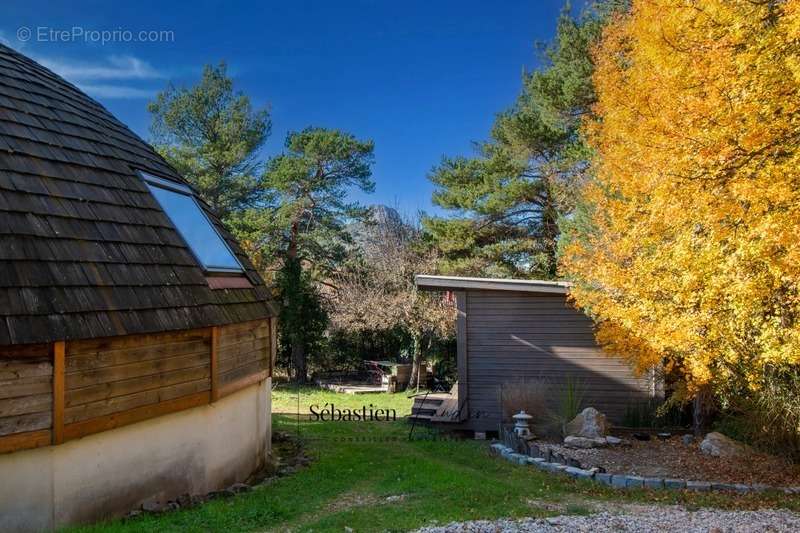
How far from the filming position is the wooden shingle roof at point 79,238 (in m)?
4.27

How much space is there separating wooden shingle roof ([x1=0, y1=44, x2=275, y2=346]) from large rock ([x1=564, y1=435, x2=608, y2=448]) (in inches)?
213

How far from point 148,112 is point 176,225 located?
18685 millimetres

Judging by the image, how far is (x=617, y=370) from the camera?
36.4ft

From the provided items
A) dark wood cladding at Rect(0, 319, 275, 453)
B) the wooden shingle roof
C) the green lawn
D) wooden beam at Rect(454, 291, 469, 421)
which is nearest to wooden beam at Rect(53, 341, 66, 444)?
dark wood cladding at Rect(0, 319, 275, 453)

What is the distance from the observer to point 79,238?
16.1 feet

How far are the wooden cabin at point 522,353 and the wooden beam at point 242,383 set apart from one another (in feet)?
15.6

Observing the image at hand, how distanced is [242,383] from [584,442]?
5.51 metres

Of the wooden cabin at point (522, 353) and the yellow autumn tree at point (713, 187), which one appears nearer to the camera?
the yellow autumn tree at point (713, 187)

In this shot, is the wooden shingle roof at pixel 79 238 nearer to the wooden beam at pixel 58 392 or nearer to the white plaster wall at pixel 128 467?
the wooden beam at pixel 58 392

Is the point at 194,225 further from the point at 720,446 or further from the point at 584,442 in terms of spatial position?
the point at 720,446

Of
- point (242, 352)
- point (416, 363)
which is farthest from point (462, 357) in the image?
point (416, 363)

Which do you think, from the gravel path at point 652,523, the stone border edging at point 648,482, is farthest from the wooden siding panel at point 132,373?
the stone border edging at point 648,482

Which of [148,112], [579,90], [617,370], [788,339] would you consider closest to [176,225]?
[788,339]

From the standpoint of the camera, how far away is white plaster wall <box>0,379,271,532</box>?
13.6ft
